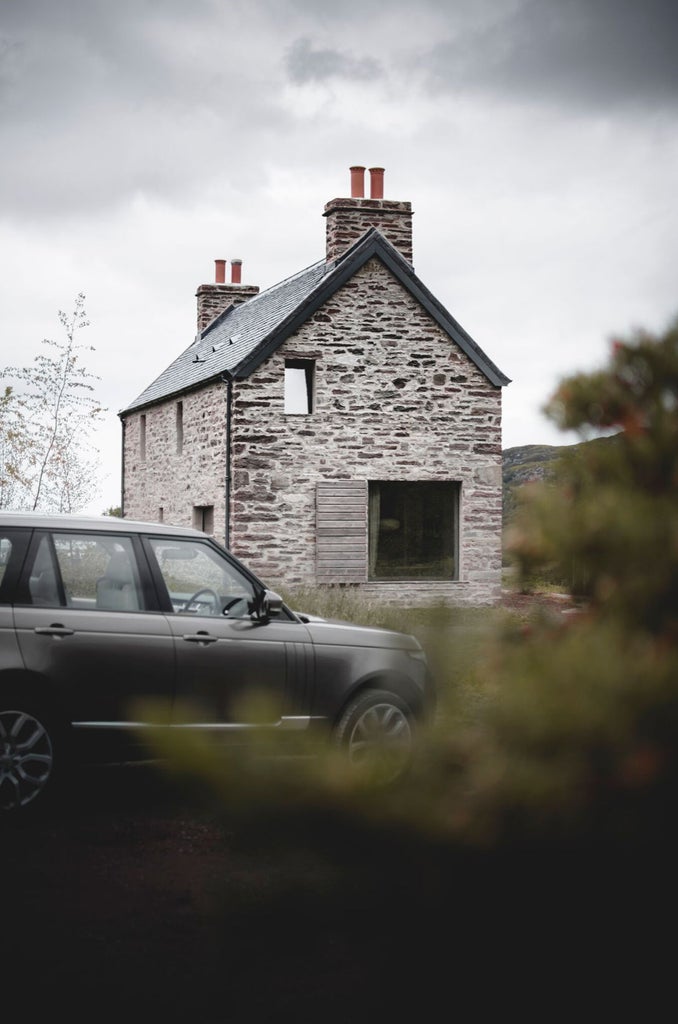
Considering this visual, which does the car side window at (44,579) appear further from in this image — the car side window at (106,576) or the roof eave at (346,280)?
the roof eave at (346,280)

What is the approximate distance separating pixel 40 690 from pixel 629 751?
558 centimetres

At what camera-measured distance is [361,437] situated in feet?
73.5

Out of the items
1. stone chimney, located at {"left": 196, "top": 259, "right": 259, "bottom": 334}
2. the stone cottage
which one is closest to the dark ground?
the stone cottage

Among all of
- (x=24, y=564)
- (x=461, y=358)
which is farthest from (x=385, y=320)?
(x=24, y=564)

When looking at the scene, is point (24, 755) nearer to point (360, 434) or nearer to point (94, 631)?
point (94, 631)

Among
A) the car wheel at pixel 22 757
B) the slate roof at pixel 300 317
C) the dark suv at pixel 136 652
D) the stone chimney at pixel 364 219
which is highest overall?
the stone chimney at pixel 364 219

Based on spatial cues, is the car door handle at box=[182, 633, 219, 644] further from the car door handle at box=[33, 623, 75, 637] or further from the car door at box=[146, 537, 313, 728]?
the car door handle at box=[33, 623, 75, 637]

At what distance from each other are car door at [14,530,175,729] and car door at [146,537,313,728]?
0.13 metres

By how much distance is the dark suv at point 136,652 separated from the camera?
7.00 m

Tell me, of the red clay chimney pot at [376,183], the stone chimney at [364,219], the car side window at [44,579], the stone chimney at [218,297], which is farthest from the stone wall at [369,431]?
the car side window at [44,579]

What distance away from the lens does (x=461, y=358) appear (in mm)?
23109

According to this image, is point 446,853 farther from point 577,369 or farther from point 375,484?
point 375,484

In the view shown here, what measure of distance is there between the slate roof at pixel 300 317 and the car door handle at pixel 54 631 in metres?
14.9

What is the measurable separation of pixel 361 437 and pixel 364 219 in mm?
4505
